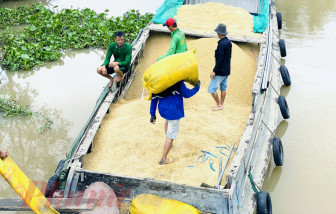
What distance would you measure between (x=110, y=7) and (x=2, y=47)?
411cm

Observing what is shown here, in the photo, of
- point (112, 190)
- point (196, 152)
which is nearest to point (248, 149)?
point (196, 152)

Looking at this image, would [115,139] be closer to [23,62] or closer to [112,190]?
[112,190]

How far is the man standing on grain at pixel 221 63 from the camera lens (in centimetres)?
516

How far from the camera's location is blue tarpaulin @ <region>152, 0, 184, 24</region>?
8148mm

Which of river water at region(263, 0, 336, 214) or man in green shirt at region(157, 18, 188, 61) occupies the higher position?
man in green shirt at region(157, 18, 188, 61)

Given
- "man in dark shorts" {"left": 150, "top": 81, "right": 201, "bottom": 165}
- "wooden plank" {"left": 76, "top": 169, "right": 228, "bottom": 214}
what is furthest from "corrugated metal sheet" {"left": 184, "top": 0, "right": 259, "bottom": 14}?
"wooden plank" {"left": 76, "top": 169, "right": 228, "bottom": 214}

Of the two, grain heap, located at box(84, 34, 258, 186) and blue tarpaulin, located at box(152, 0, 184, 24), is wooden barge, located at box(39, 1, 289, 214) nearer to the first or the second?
grain heap, located at box(84, 34, 258, 186)

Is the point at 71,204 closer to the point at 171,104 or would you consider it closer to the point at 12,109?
the point at 171,104

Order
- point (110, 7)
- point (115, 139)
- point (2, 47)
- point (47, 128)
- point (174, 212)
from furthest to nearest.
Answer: point (110, 7), point (2, 47), point (47, 128), point (115, 139), point (174, 212)

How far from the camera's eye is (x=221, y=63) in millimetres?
5293

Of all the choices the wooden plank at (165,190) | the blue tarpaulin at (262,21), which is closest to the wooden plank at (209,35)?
the blue tarpaulin at (262,21)

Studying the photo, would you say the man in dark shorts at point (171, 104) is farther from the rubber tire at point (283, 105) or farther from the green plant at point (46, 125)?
the green plant at point (46, 125)

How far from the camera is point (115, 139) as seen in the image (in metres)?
4.82

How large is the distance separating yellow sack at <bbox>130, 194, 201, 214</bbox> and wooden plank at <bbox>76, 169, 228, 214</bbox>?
6 cm
